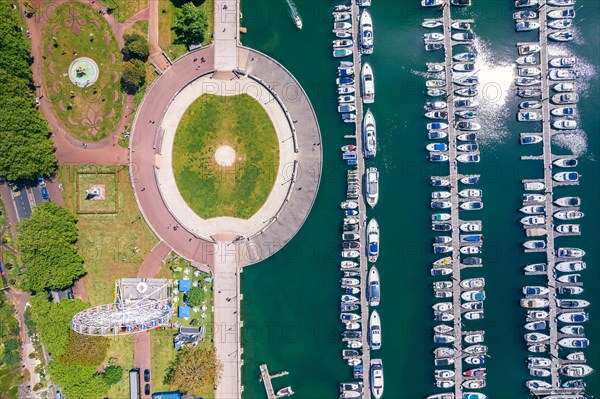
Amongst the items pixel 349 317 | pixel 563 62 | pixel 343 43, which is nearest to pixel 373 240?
pixel 349 317

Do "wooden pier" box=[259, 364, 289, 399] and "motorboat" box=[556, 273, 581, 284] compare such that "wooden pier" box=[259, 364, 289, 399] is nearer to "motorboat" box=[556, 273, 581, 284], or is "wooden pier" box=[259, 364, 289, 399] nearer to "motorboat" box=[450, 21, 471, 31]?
"motorboat" box=[556, 273, 581, 284]

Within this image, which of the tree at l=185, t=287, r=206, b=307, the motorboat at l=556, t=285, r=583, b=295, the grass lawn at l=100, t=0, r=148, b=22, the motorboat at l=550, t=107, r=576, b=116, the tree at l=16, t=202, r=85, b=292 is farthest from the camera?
the grass lawn at l=100, t=0, r=148, b=22

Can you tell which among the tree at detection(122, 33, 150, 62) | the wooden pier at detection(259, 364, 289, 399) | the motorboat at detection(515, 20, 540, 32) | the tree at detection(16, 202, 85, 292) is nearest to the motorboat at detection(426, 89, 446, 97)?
the motorboat at detection(515, 20, 540, 32)

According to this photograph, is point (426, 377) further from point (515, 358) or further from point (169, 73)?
point (169, 73)

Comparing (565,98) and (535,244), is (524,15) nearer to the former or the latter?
(565,98)

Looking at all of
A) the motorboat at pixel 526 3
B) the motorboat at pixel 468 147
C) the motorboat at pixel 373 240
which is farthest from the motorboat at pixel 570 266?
the motorboat at pixel 526 3

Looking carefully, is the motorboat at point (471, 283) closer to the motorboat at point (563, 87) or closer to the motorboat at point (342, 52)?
the motorboat at point (563, 87)
